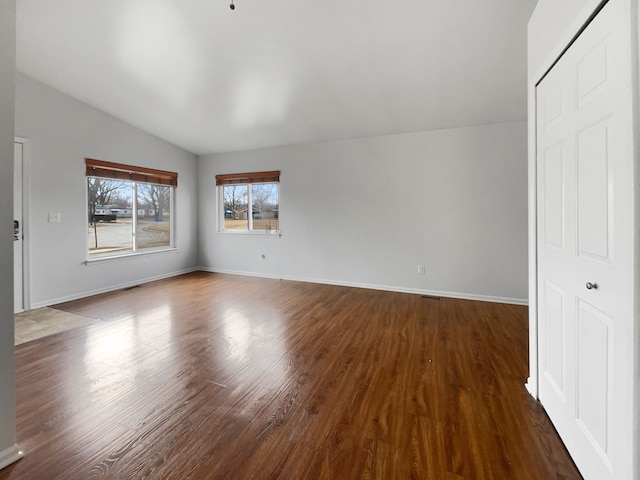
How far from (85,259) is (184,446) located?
13.2 ft

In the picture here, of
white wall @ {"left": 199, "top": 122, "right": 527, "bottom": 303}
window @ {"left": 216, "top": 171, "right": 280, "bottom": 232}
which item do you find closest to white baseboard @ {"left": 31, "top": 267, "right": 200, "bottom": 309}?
window @ {"left": 216, "top": 171, "right": 280, "bottom": 232}

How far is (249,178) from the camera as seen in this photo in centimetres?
561

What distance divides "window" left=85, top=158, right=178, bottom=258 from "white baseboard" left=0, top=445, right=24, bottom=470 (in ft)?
12.3

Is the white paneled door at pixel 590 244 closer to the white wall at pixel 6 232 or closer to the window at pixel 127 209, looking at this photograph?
the white wall at pixel 6 232

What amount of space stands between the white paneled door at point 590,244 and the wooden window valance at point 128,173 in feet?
17.7

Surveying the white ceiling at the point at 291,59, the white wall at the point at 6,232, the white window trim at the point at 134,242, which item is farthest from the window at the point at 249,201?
the white wall at the point at 6,232

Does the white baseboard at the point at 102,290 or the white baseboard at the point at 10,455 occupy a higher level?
the white baseboard at the point at 102,290

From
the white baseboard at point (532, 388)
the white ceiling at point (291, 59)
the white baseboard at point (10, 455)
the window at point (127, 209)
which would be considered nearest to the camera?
the white baseboard at point (10, 455)

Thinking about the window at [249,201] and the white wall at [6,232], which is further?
the window at [249,201]

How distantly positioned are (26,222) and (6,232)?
3119 mm

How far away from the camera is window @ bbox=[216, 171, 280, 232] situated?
18.1ft

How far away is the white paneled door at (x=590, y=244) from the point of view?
988 mm

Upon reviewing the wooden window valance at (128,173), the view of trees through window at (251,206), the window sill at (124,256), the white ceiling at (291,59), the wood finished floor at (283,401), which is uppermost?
the white ceiling at (291,59)

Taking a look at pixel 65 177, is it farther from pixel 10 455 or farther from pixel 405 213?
pixel 405 213
